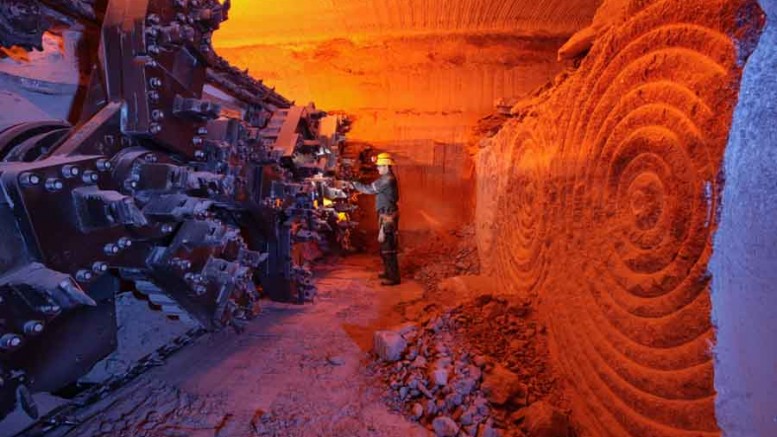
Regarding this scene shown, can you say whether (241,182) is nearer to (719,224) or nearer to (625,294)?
(625,294)

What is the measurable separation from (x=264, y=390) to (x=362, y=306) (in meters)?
2.06

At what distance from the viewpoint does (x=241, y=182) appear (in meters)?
3.22

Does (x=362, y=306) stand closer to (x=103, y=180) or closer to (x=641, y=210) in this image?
(x=103, y=180)

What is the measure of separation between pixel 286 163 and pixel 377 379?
8.80 feet

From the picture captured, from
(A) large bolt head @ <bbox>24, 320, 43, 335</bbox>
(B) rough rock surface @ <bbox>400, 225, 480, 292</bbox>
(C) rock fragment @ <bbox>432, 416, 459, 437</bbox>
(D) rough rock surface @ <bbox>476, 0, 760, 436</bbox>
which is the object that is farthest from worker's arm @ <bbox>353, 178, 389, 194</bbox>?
(A) large bolt head @ <bbox>24, 320, 43, 335</bbox>

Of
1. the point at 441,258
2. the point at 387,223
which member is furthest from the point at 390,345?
the point at 441,258

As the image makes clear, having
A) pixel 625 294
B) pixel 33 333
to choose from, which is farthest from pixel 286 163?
pixel 625 294

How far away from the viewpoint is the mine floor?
2230mm

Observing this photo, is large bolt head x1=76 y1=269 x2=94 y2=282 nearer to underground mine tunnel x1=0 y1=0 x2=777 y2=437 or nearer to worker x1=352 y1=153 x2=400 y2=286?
underground mine tunnel x1=0 y1=0 x2=777 y2=437

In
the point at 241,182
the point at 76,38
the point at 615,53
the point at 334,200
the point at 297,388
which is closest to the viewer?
the point at 615,53

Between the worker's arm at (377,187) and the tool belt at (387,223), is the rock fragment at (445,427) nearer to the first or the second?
the tool belt at (387,223)

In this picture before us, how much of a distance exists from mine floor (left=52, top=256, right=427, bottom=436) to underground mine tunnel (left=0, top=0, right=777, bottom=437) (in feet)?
0.07

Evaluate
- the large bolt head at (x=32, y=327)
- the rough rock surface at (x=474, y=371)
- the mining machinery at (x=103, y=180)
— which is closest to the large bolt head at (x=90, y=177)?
the mining machinery at (x=103, y=180)

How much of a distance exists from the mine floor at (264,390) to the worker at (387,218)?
1.90 m
